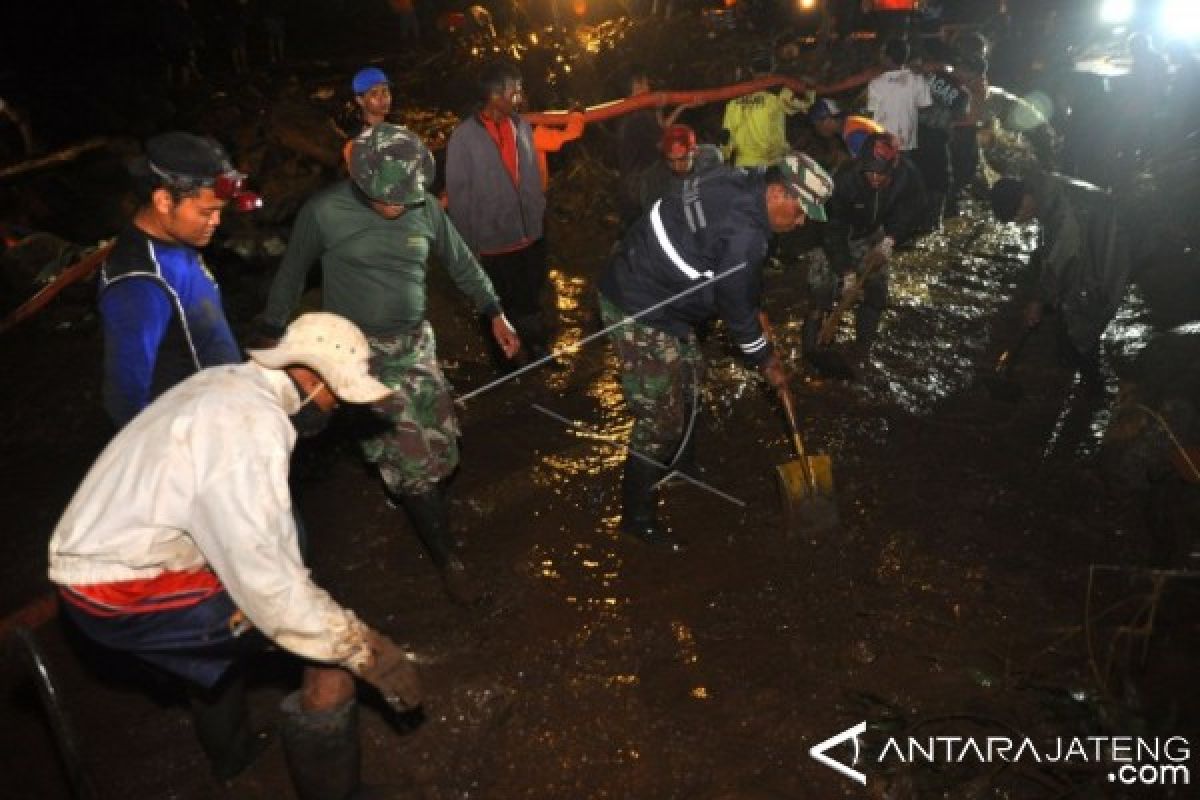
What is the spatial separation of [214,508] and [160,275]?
1120 millimetres

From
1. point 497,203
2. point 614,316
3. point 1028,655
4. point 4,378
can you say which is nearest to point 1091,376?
point 1028,655

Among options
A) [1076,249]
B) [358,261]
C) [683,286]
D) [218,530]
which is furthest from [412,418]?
[1076,249]

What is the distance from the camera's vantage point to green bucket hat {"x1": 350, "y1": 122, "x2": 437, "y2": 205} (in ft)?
11.3

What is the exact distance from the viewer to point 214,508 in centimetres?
208

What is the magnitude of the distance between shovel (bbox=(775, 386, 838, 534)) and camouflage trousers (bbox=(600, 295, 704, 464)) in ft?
1.90

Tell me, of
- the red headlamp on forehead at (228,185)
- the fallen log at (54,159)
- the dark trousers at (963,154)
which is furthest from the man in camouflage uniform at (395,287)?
the dark trousers at (963,154)

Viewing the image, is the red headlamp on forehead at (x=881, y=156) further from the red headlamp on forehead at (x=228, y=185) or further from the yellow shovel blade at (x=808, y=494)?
the red headlamp on forehead at (x=228, y=185)

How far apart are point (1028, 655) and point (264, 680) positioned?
3.44 metres

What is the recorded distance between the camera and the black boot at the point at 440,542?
13.0 ft

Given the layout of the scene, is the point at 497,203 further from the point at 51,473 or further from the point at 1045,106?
the point at 1045,106

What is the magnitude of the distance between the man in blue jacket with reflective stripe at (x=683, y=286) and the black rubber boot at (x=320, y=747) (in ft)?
6.74

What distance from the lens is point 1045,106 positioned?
12242 millimetres

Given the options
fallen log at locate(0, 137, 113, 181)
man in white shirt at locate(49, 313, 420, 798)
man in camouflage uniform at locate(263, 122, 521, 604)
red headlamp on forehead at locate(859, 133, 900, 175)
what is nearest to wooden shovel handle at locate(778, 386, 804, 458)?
man in camouflage uniform at locate(263, 122, 521, 604)

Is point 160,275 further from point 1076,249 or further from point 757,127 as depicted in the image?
point 757,127
